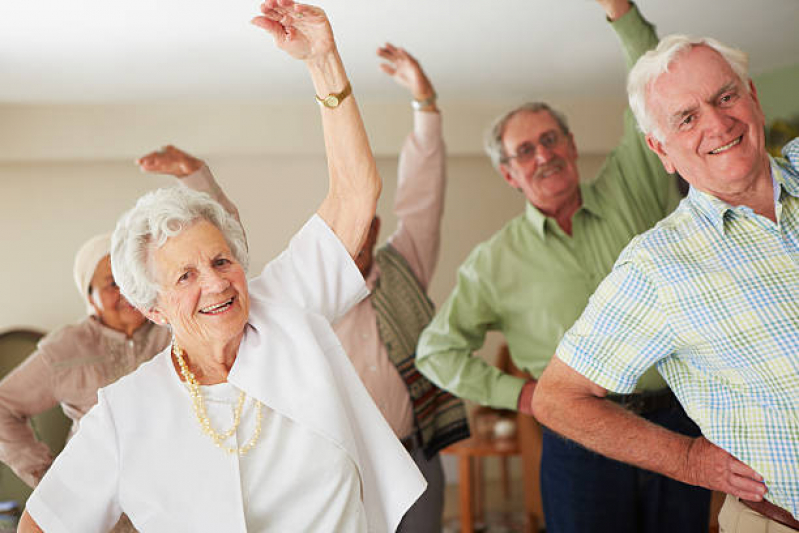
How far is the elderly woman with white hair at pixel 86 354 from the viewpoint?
1.63 metres

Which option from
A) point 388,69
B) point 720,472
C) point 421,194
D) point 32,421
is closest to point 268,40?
point 388,69

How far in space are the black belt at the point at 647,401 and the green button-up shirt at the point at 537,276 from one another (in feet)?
0.09

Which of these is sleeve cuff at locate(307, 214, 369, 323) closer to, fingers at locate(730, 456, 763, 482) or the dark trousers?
fingers at locate(730, 456, 763, 482)

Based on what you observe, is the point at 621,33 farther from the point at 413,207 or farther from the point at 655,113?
the point at 413,207

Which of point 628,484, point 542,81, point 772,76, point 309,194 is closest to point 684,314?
point 628,484

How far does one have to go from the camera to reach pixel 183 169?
1.65m

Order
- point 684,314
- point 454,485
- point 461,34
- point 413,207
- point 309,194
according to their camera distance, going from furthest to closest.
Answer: point 454,485 < point 413,207 < point 461,34 < point 309,194 < point 684,314

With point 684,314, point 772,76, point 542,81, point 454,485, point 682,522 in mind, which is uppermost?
point 542,81

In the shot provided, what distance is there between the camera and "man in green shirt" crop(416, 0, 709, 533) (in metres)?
1.90

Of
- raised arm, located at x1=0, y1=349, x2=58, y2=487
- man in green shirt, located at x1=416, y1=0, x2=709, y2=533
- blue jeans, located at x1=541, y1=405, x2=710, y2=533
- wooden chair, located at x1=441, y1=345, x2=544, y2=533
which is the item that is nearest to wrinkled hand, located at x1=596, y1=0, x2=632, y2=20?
man in green shirt, located at x1=416, y1=0, x2=709, y2=533

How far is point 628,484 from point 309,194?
3.48 feet

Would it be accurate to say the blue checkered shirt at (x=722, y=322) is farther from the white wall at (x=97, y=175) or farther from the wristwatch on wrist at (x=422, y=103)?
the wristwatch on wrist at (x=422, y=103)

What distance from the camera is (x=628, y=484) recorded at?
1.91 m

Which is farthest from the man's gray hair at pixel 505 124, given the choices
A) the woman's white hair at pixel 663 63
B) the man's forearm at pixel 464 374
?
the woman's white hair at pixel 663 63
